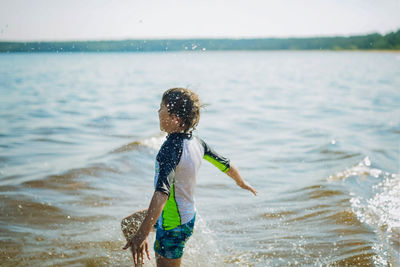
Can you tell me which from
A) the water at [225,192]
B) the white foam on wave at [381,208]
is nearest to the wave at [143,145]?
the water at [225,192]

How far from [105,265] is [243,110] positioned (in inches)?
505

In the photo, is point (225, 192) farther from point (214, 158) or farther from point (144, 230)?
point (144, 230)

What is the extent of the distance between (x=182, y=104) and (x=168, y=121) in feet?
0.49

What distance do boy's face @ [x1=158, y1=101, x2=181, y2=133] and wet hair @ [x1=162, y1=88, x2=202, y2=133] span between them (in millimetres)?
24

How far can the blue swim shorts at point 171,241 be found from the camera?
2.81 m

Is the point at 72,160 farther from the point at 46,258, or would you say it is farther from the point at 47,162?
the point at 46,258

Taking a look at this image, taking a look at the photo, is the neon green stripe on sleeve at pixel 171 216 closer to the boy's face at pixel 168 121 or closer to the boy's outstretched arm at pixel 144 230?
the boy's outstretched arm at pixel 144 230

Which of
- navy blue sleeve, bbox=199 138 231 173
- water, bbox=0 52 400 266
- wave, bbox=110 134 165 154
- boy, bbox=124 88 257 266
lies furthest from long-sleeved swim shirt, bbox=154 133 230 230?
wave, bbox=110 134 165 154

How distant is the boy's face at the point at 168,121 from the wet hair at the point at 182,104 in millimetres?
24

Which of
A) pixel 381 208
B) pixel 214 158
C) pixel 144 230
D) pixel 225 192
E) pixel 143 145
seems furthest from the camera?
pixel 143 145

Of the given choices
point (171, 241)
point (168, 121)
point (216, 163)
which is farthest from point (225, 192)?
point (168, 121)

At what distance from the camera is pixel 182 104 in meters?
2.79

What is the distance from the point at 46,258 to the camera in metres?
3.88

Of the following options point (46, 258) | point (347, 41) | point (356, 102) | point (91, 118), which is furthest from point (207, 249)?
point (347, 41)
